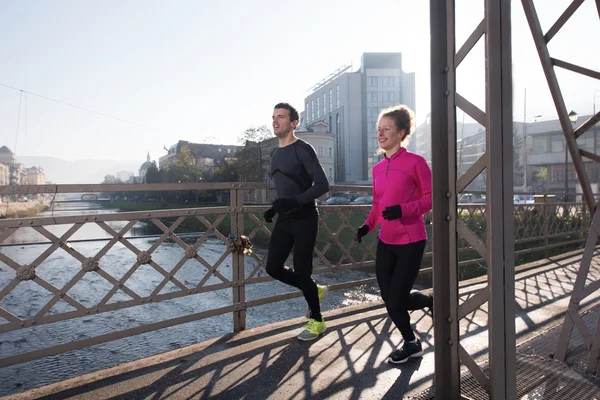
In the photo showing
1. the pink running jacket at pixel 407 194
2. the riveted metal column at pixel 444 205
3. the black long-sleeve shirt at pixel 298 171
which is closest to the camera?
the riveted metal column at pixel 444 205

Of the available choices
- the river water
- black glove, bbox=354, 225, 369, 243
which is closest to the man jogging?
black glove, bbox=354, 225, 369, 243

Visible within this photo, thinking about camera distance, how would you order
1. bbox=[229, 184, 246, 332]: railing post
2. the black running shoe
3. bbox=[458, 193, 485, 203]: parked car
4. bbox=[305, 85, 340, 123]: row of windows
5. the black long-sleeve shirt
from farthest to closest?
bbox=[305, 85, 340, 123]: row of windows < bbox=[229, 184, 246, 332]: railing post < the black long-sleeve shirt < the black running shoe < bbox=[458, 193, 485, 203]: parked car

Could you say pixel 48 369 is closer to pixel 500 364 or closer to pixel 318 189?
pixel 318 189

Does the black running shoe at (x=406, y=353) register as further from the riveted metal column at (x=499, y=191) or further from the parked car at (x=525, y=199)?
the parked car at (x=525, y=199)

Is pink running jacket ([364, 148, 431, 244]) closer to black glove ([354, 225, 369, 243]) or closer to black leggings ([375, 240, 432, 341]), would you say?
black leggings ([375, 240, 432, 341])

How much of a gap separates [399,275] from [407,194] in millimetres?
581

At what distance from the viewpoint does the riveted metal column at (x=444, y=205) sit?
2.09m

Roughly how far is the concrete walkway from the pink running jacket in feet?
3.06

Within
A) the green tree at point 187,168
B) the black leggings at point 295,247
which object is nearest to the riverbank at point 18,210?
the green tree at point 187,168

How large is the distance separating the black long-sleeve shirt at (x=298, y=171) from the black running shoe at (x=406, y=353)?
4.35 feet

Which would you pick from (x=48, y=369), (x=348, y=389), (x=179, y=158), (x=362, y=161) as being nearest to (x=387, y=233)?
(x=348, y=389)

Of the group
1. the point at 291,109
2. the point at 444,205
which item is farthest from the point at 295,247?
the point at 444,205

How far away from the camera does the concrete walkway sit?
2773mm

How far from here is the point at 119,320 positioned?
25.4 feet
